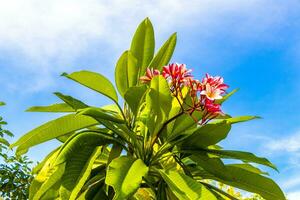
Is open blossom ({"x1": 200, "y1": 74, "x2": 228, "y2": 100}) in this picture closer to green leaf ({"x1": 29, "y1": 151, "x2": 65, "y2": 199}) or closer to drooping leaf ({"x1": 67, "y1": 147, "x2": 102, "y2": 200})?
drooping leaf ({"x1": 67, "y1": 147, "x2": 102, "y2": 200})

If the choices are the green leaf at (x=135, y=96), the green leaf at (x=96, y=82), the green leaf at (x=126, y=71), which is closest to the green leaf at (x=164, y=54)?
the green leaf at (x=126, y=71)

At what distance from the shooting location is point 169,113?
3492 millimetres

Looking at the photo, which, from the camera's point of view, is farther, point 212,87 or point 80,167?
point 80,167

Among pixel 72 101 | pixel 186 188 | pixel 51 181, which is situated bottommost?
pixel 51 181

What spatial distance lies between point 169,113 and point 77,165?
0.70 meters

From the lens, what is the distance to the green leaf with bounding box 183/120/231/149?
3369 millimetres

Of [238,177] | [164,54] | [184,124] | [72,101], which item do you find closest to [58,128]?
[72,101]

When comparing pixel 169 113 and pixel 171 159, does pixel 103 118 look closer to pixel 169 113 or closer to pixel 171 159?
pixel 169 113

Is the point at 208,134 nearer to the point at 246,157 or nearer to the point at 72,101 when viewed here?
the point at 246,157

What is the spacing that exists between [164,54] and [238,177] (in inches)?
45.8

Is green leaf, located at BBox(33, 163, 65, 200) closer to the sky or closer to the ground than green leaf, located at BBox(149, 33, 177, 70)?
closer to the ground

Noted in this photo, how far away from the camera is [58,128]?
3.55m

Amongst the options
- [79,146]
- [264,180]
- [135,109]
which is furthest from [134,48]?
[264,180]

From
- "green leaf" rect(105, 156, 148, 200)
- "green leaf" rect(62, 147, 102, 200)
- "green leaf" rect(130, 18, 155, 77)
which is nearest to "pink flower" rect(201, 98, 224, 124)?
"green leaf" rect(105, 156, 148, 200)
